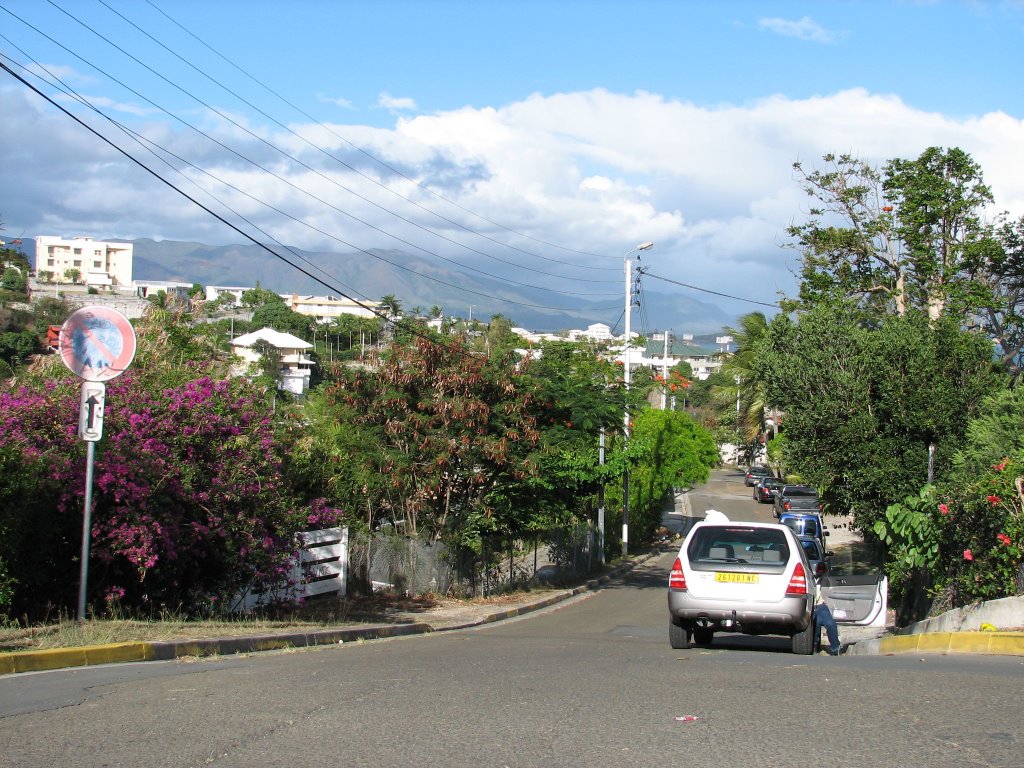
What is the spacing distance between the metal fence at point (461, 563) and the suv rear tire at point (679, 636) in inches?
266

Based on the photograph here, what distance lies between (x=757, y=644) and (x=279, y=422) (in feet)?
25.6

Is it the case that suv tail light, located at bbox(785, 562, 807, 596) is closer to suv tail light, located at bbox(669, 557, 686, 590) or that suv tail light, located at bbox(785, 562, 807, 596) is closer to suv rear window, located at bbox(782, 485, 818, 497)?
suv tail light, located at bbox(669, 557, 686, 590)

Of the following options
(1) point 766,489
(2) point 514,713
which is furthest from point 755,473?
(2) point 514,713

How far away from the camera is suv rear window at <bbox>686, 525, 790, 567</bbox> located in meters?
12.0

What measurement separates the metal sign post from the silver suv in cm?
645

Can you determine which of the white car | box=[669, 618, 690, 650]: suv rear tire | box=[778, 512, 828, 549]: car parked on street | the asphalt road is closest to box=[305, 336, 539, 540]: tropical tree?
box=[669, 618, 690, 650]: suv rear tire

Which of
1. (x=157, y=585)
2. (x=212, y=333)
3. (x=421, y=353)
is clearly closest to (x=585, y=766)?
(x=157, y=585)

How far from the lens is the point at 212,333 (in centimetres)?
2359

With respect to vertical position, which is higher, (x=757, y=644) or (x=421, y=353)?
(x=421, y=353)

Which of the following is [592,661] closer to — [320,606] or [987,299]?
[320,606]

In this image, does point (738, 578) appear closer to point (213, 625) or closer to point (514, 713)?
point (514, 713)

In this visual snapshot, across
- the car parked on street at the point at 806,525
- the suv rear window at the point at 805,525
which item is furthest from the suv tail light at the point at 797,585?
the suv rear window at the point at 805,525

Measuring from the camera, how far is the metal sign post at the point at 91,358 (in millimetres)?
9883

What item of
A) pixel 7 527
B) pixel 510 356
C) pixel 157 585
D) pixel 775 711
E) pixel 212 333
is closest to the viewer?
pixel 775 711
